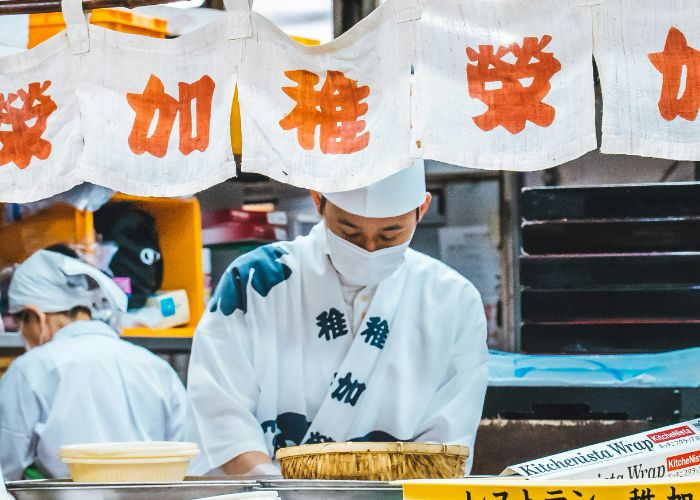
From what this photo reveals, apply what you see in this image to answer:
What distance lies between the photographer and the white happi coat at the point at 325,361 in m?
4.05

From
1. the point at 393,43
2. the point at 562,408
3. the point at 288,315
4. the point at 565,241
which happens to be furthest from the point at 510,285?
the point at 393,43

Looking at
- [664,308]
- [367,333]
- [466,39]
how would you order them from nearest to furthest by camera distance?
[466,39]
[367,333]
[664,308]

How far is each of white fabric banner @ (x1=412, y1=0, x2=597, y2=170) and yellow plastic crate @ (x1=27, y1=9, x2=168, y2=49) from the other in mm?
2273

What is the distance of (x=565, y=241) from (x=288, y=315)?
1.34 meters

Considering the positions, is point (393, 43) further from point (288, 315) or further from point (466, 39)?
point (288, 315)

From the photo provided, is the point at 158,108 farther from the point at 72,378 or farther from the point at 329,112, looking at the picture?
the point at 72,378

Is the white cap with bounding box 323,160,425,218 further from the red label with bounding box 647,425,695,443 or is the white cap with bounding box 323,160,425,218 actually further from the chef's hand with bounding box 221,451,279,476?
the red label with bounding box 647,425,695,443

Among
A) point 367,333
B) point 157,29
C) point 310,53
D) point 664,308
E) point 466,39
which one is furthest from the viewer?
point 157,29

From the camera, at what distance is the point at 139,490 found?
2.79 m

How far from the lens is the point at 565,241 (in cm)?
454

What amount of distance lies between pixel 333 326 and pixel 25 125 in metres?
1.50

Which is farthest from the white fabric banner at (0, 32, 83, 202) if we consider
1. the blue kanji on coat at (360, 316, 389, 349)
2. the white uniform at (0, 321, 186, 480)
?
the white uniform at (0, 321, 186, 480)

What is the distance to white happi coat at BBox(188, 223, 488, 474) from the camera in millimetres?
4047

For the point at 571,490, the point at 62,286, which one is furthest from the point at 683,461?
the point at 62,286
